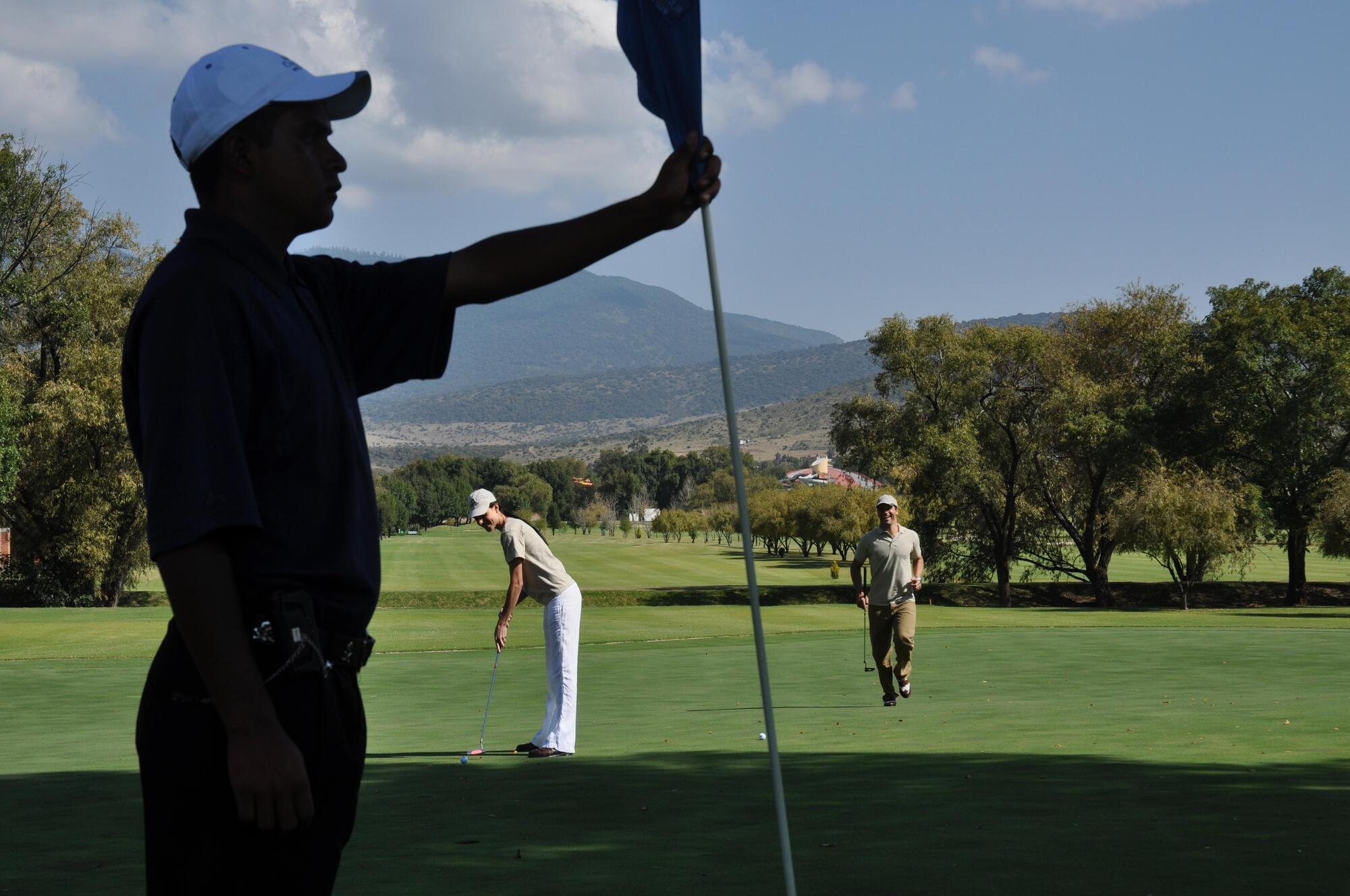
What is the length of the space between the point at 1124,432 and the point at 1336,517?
9520 mm

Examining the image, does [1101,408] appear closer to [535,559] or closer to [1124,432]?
[1124,432]

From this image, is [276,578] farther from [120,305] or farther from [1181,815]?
[120,305]

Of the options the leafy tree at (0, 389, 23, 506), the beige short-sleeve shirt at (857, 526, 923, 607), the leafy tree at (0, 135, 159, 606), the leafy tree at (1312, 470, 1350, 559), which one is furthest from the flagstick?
the leafy tree at (1312, 470, 1350, 559)

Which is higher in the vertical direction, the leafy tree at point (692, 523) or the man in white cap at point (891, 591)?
the leafy tree at point (692, 523)

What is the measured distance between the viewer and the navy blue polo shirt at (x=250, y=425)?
2.46 meters

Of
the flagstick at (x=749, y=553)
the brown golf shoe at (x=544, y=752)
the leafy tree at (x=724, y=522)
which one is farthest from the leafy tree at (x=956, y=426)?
the leafy tree at (x=724, y=522)

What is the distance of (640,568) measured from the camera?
8775 centimetres

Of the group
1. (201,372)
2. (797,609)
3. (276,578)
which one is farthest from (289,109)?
(797,609)

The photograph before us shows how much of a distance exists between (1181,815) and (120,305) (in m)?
49.7

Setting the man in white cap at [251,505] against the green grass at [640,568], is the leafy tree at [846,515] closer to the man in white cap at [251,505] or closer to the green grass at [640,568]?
the green grass at [640,568]

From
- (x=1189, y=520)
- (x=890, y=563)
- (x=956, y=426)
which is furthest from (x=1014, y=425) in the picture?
(x=890, y=563)

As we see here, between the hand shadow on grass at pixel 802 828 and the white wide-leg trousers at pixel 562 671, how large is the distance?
0.93m

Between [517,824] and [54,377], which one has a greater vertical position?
[54,377]

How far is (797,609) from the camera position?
47.4m
